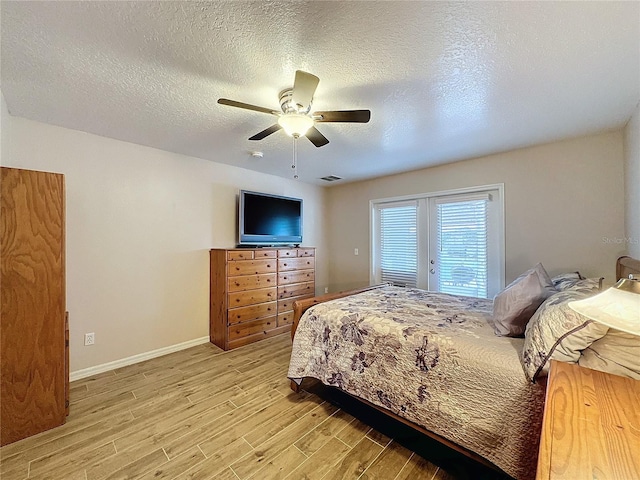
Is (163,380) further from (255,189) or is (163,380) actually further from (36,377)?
(255,189)

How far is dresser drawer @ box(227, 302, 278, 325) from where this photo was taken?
10.9ft

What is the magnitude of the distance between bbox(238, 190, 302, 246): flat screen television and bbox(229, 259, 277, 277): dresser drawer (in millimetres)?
358

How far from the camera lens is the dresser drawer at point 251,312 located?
10.9 ft

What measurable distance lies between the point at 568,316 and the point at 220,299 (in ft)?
10.8

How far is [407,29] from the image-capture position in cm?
140

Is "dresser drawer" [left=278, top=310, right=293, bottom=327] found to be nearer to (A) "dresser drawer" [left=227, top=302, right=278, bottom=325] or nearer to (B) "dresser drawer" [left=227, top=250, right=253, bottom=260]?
(A) "dresser drawer" [left=227, top=302, right=278, bottom=325]

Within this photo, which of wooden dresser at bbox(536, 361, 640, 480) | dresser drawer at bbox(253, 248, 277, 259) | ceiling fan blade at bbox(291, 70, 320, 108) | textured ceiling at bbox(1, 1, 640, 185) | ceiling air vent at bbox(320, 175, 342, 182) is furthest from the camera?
ceiling air vent at bbox(320, 175, 342, 182)

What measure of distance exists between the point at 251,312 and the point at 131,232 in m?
1.70

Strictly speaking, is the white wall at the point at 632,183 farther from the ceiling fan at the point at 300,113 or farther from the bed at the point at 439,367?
the ceiling fan at the point at 300,113

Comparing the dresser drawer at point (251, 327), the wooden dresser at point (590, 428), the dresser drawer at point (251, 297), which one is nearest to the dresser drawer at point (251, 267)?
the dresser drawer at point (251, 297)

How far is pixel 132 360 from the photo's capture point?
9.64 ft

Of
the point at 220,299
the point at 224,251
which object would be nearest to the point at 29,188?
the point at 224,251

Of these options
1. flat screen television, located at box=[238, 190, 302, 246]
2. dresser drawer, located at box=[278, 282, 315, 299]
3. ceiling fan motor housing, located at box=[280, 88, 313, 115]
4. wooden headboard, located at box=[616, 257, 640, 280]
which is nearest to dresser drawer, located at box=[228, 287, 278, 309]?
dresser drawer, located at box=[278, 282, 315, 299]

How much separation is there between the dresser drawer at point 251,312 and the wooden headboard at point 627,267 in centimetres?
356
